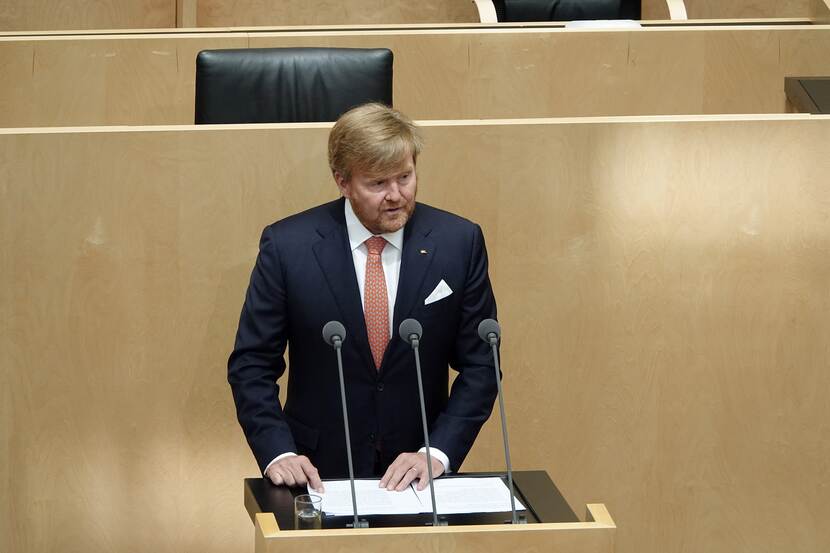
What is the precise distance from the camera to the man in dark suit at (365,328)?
210 centimetres

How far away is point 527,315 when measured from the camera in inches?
101

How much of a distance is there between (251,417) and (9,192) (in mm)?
709

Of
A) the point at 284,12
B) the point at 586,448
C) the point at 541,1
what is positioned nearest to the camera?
the point at 586,448

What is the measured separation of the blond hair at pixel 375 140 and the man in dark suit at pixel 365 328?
0.08ft

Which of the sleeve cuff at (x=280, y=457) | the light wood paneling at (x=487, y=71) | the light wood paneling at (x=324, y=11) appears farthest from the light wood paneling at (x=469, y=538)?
the light wood paneling at (x=324, y=11)

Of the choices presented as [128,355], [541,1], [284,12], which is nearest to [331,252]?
[128,355]

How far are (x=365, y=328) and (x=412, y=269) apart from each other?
0.12 metres

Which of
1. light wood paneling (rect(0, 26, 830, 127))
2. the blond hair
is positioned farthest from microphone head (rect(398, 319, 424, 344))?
light wood paneling (rect(0, 26, 830, 127))

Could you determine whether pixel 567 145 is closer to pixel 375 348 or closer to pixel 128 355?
pixel 375 348

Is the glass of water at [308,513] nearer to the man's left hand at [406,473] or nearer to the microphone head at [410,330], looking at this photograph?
the man's left hand at [406,473]

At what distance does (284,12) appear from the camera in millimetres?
5473

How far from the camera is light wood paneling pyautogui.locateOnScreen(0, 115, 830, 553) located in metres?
2.45

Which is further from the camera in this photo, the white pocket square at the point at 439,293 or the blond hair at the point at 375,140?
the white pocket square at the point at 439,293

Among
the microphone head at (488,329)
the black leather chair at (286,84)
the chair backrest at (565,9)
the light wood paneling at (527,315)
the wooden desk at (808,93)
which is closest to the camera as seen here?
the microphone head at (488,329)
